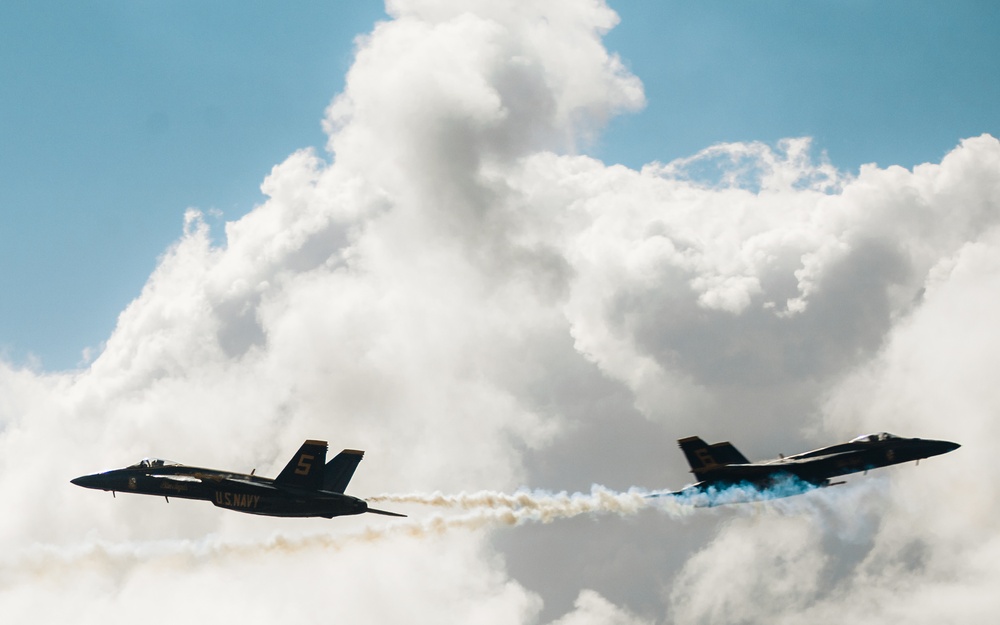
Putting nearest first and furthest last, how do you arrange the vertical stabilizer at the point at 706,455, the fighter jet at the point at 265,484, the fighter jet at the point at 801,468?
the fighter jet at the point at 265,484
the fighter jet at the point at 801,468
the vertical stabilizer at the point at 706,455

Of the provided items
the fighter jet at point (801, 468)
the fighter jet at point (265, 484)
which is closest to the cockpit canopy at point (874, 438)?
the fighter jet at point (801, 468)

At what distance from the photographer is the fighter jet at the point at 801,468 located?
112 metres

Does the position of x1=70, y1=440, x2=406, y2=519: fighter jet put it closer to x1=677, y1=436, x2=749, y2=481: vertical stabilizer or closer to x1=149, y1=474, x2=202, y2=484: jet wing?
x1=149, y1=474, x2=202, y2=484: jet wing

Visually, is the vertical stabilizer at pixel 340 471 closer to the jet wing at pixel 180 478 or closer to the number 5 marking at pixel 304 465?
the number 5 marking at pixel 304 465

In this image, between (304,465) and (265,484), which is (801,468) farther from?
(265,484)

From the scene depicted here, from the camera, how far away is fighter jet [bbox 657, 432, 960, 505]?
368 feet

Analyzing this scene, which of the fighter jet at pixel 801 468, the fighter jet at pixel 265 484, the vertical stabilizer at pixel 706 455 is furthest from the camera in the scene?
the vertical stabilizer at pixel 706 455

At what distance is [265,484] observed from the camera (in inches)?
4417

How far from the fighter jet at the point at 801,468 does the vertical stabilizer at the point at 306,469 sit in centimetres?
3047

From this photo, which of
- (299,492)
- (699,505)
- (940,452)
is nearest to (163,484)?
(299,492)

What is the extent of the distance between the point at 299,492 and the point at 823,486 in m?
44.2

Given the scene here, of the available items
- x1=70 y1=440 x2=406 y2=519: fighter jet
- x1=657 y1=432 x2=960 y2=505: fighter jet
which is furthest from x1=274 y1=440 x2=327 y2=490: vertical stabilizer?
x1=657 y1=432 x2=960 y2=505: fighter jet

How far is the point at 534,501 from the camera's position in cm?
12006

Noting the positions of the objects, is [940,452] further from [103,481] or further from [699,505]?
[103,481]
